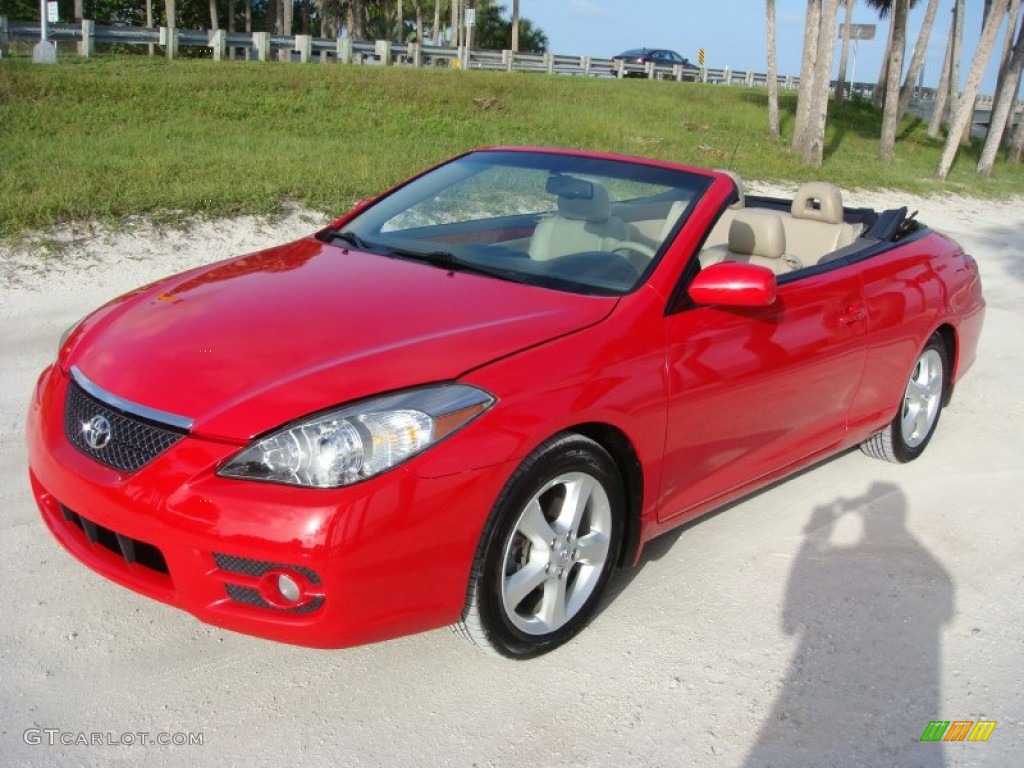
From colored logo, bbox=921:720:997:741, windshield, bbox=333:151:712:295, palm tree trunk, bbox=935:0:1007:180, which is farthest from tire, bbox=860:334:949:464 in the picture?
palm tree trunk, bbox=935:0:1007:180

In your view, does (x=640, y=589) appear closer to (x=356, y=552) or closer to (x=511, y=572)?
(x=511, y=572)

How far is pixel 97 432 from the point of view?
2963mm

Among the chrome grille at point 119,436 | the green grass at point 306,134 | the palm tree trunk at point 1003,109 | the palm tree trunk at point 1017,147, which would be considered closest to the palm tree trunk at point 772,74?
the green grass at point 306,134

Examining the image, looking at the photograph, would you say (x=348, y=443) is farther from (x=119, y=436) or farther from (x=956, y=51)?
(x=956, y=51)

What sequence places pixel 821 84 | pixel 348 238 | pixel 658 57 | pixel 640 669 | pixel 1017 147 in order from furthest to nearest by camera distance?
pixel 658 57 → pixel 1017 147 → pixel 821 84 → pixel 348 238 → pixel 640 669

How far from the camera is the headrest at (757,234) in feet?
14.5

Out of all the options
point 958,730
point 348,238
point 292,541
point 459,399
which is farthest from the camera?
point 348,238

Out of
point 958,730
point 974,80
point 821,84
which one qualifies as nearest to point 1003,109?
point 974,80

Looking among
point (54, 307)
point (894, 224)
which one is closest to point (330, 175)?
point (54, 307)

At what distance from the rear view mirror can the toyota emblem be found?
1987 mm

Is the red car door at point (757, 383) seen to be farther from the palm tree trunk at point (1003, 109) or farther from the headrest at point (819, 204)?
the palm tree trunk at point (1003, 109)

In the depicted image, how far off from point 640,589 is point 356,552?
1.47 metres

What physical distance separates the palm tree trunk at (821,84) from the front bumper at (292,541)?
Result: 1901 centimetres

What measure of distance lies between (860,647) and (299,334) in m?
2.11
